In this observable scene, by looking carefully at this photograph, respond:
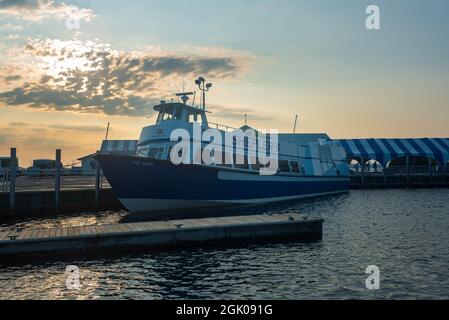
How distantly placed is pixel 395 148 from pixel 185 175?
4675 cm

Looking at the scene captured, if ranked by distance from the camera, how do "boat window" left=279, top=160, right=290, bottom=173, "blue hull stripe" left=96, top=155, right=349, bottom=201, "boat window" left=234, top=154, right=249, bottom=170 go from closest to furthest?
"blue hull stripe" left=96, top=155, right=349, bottom=201 < "boat window" left=234, top=154, right=249, bottom=170 < "boat window" left=279, top=160, right=290, bottom=173

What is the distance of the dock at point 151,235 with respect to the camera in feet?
49.6

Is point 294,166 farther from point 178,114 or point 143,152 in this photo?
point 143,152

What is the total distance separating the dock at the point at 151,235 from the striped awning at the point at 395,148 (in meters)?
46.1

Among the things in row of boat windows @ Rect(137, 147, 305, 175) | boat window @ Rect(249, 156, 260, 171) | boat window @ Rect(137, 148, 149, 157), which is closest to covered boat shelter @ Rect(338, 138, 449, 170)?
row of boat windows @ Rect(137, 147, 305, 175)

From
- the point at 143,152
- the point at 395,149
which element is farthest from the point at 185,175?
the point at 395,149

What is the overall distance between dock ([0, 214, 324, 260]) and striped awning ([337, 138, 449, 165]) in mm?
46112

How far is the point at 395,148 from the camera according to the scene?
63469 mm

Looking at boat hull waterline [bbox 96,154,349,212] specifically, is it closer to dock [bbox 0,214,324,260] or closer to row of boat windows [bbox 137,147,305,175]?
row of boat windows [bbox 137,147,305,175]

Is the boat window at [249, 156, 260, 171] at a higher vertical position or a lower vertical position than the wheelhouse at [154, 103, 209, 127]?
lower

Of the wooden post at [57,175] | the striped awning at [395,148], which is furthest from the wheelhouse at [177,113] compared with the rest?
the striped awning at [395,148]

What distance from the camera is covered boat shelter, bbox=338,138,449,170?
6206 centimetres
